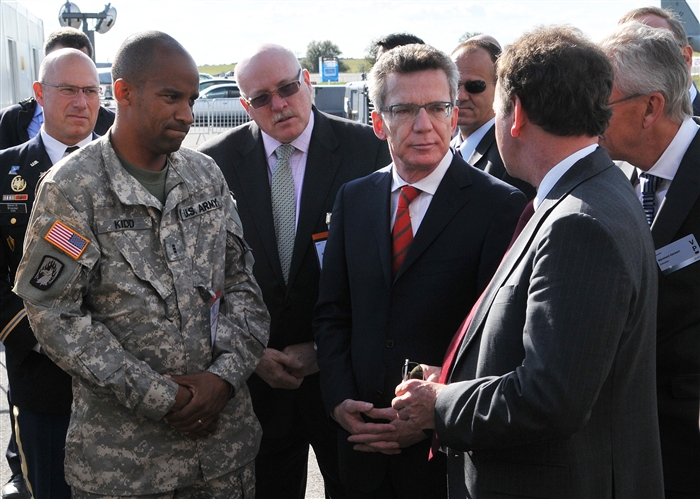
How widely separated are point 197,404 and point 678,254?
1.67 meters

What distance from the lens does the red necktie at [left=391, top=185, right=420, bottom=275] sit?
102 inches

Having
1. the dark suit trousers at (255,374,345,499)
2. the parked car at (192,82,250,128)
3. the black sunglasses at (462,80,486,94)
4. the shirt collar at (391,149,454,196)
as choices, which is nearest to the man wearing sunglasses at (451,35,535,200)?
the black sunglasses at (462,80,486,94)

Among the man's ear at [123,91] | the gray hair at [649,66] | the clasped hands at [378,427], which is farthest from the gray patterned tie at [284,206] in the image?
the gray hair at [649,66]

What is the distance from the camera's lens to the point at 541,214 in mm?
1855

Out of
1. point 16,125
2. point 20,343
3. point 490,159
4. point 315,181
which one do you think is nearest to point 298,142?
point 315,181

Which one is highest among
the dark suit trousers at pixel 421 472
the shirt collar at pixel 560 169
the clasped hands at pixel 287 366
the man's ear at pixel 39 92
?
the man's ear at pixel 39 92

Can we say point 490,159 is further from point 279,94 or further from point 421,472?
point 421,472

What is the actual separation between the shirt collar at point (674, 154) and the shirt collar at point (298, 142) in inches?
59.4

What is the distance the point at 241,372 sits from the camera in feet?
8.23

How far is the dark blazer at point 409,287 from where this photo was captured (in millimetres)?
2494

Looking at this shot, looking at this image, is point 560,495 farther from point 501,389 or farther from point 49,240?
point 49,240

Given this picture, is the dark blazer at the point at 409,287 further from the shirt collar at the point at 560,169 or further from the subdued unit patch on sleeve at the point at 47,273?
the subdued unit patch on sleeve at the point at 47,273

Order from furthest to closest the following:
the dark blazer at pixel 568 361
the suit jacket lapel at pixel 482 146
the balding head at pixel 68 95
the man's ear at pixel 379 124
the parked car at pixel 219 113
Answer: the parked car at pixel 219 113, the suit jacket lapel at pixel 482 146, the balding head at pixel 68 95, the man's ear at pixel 379 124, the dark blazer at pixel 568 361

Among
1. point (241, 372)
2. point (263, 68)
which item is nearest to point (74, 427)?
point (241, 372)
